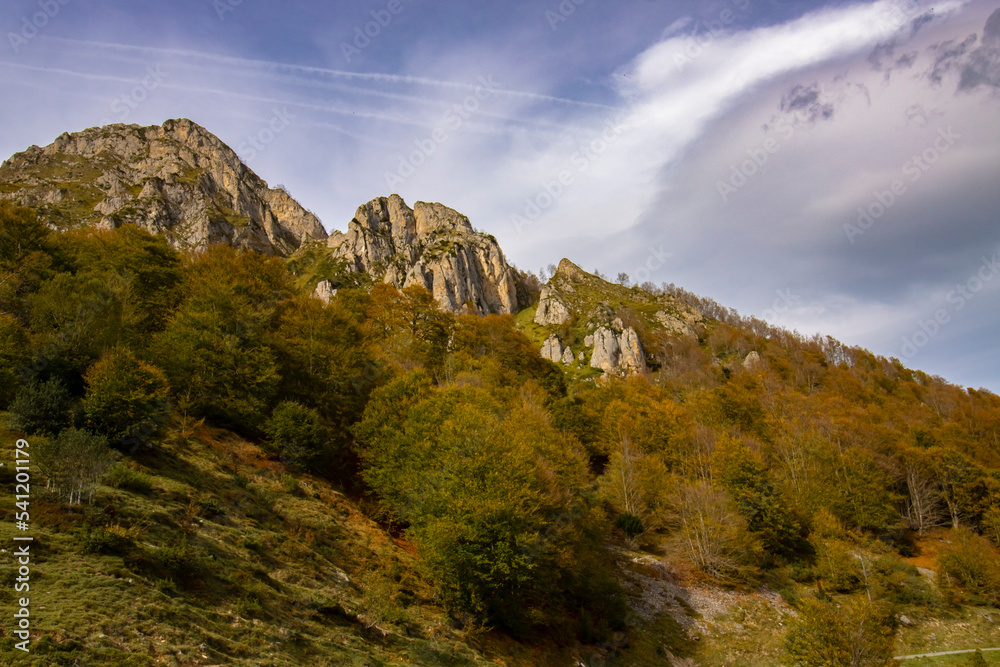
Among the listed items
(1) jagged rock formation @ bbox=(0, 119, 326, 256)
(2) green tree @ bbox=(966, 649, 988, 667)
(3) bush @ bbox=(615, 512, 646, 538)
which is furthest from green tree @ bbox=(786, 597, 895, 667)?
(1) jagged rock formation @ bbox=(0, 119, 326, 256)

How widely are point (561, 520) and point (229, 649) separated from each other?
1805 centimetres

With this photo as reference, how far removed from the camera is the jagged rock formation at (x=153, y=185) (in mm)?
135750

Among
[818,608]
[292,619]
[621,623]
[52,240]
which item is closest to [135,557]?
[292,619]

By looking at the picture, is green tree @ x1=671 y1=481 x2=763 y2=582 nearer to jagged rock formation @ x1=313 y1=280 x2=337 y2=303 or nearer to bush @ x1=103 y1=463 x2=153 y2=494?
bush @ x1=103 y1=463 x2=153 y2=494

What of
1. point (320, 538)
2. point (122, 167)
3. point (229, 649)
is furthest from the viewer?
point (122, 167)

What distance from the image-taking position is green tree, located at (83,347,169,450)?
772 inches

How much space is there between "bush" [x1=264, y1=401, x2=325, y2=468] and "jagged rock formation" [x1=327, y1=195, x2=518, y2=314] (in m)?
104

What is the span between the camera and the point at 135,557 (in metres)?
13.2

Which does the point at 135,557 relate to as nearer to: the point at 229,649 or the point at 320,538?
the point at 229,649

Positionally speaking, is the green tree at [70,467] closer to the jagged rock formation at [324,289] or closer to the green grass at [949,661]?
the green grass at [949,661]

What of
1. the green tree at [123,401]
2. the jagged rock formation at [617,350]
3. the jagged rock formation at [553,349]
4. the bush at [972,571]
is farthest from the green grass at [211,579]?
the jagged rock formation at [553,349]

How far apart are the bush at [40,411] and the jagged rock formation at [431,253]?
115m

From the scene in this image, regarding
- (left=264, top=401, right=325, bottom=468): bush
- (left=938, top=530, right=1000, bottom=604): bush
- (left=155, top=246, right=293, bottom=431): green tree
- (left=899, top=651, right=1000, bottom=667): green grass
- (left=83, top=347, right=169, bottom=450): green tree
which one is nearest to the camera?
(left=83, top=347, right=169, bottom=450): green tree

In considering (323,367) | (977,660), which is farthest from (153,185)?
(977,660)
